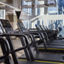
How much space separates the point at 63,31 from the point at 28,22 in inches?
87.1

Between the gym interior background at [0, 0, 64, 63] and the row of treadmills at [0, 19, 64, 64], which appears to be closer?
the row of treadmills at [0, 19, 64, 64]

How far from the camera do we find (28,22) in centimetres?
919

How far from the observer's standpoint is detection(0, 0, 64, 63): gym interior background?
8359 millimetres

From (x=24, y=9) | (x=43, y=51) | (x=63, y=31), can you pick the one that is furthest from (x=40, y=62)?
(x=24, y=9)

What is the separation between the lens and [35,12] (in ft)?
31.1

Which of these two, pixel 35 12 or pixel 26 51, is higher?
pixel 35 12

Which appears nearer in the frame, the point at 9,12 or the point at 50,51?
the point at 50,51

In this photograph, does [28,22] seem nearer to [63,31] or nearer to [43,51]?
[63,31]

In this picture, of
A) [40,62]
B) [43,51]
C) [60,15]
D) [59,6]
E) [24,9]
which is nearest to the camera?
[40,62]

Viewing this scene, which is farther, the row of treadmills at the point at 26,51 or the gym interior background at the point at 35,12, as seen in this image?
the gym interior background at the point at 35,12

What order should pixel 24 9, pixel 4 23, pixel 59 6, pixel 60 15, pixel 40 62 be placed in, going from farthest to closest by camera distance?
pixel 24 9, pixel 59 6, pixel 60 15, pixel 4 23, pixel 40 62

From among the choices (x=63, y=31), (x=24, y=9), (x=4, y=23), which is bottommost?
(x=63, y=31)

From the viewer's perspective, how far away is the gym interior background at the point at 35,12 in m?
8.36

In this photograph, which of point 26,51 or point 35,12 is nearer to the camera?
point 26,51
